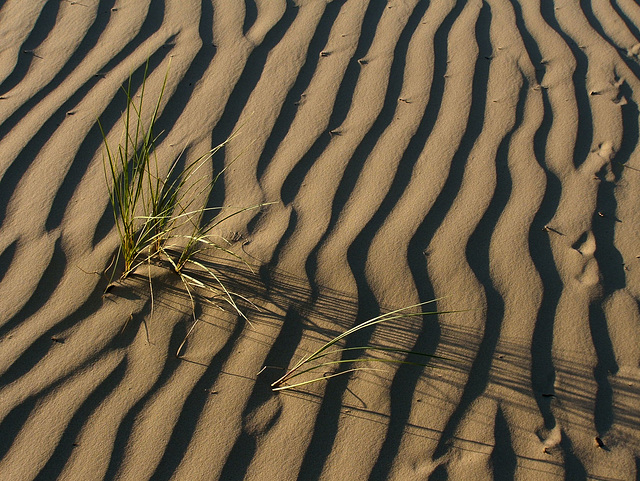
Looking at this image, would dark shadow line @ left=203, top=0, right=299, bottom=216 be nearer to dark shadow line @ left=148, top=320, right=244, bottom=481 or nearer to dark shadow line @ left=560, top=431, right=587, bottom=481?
dark shadow line @ left=148, top=320, right=244, bottom=481

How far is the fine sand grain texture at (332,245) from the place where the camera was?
67.5 inches

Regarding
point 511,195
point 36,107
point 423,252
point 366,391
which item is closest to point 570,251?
point 511,195

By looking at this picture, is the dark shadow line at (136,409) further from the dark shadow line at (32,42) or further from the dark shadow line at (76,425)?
the dark shadow line at (32,42)

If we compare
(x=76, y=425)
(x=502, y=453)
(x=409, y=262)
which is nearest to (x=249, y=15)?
(x=409, y=262)

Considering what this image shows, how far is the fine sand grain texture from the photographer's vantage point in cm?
171

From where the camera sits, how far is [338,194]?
2.35 metres

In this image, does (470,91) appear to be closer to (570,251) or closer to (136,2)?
(570,251)

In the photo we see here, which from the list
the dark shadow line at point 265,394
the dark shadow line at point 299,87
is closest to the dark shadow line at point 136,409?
the dark shadow line at point 265,394

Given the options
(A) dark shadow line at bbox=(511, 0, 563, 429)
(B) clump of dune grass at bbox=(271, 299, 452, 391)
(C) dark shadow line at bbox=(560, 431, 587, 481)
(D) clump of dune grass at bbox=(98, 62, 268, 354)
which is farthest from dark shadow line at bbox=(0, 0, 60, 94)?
(C) dark shadow line at bbox=(560, 431, 587, 481)

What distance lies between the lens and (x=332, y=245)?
85.4 inches

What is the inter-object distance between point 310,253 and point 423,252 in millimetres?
384

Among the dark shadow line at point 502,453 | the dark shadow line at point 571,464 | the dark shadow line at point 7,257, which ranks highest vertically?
the dark shadow line at point 7,257

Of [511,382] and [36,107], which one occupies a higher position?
[36,107]

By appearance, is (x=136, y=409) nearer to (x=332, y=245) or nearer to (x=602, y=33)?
(x=332, y=245)
